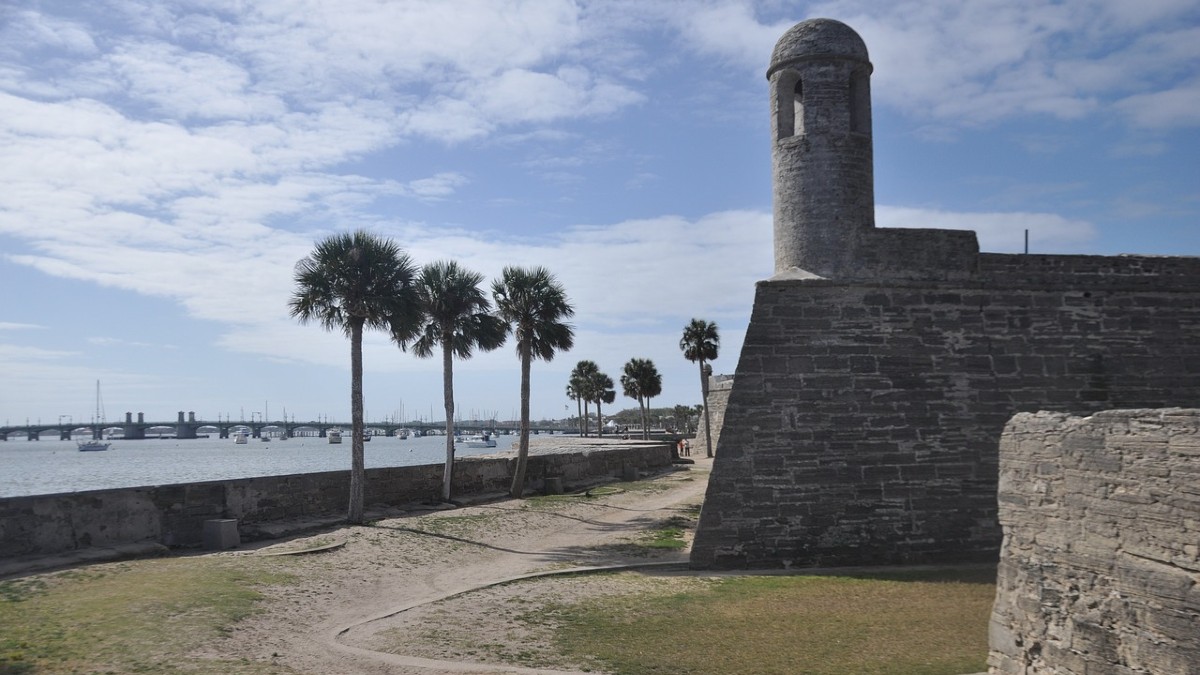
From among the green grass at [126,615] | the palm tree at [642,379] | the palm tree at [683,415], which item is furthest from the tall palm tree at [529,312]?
the palm tree at [683,415]

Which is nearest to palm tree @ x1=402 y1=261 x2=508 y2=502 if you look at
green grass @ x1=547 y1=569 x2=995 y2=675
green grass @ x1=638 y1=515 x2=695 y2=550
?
green grass @ x1=638 y1=515 x2=695 y2=550

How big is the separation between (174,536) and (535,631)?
289 inches

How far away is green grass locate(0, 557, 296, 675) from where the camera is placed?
7.69 metres

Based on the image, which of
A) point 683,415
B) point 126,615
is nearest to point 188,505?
point 126,615

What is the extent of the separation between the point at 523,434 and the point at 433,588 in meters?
12.5

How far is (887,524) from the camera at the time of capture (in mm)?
13297

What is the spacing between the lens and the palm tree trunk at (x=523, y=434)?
2389 cm

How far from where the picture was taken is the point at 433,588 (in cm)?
1230

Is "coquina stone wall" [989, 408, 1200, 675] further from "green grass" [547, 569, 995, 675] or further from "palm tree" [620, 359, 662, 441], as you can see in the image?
"palm tree" [620, 359, 662, 441]

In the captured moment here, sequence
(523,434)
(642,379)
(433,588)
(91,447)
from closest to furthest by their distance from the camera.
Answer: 1. (433,588)
2. (523,434)
3. (642,379)
4. (91,447)

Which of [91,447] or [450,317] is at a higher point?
[450,317]

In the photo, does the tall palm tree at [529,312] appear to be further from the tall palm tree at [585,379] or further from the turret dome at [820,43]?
the tall palm tree at [585,379]

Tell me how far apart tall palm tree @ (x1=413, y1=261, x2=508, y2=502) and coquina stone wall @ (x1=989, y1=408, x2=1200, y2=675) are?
16782mm

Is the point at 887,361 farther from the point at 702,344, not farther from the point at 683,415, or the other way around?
the point at 683,415
